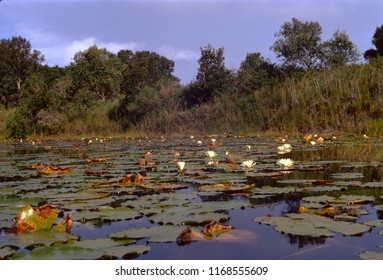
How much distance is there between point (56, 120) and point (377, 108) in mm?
12150

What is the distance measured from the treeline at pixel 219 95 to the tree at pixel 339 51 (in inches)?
1.6

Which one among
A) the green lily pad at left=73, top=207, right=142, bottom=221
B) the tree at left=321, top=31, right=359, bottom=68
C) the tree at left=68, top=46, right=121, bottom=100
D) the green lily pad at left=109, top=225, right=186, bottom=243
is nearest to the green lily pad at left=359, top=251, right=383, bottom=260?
the green lily pad at left=109, top=225, right=186, bottom=243

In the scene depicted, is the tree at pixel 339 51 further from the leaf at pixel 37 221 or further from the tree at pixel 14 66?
the tree at pixel 14 66

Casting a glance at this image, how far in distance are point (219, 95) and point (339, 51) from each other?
5749 millimetres

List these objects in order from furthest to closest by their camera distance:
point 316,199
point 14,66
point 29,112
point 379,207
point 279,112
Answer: point 14,66 < point 29,112 < point 279,112 < point 316,199 < point 379,207

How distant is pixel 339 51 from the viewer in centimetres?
1733

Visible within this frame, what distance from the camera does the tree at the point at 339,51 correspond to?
16.8 m

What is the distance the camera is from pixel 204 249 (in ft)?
5.13

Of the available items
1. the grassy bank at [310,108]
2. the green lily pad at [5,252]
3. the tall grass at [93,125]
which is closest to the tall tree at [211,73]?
the grassy bank at [310,108]

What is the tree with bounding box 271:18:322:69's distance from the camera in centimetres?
1634

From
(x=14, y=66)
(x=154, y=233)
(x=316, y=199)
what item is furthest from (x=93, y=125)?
(x=14, y=66)

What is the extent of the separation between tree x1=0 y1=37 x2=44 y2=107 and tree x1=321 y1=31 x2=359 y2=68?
26163 mm

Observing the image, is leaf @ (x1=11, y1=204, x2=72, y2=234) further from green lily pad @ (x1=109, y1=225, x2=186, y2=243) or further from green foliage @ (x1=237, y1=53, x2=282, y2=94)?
green foliage @ (x1=237, y1=53, x2=282, y2=94)

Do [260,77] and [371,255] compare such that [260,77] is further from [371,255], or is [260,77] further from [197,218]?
[371,255]
